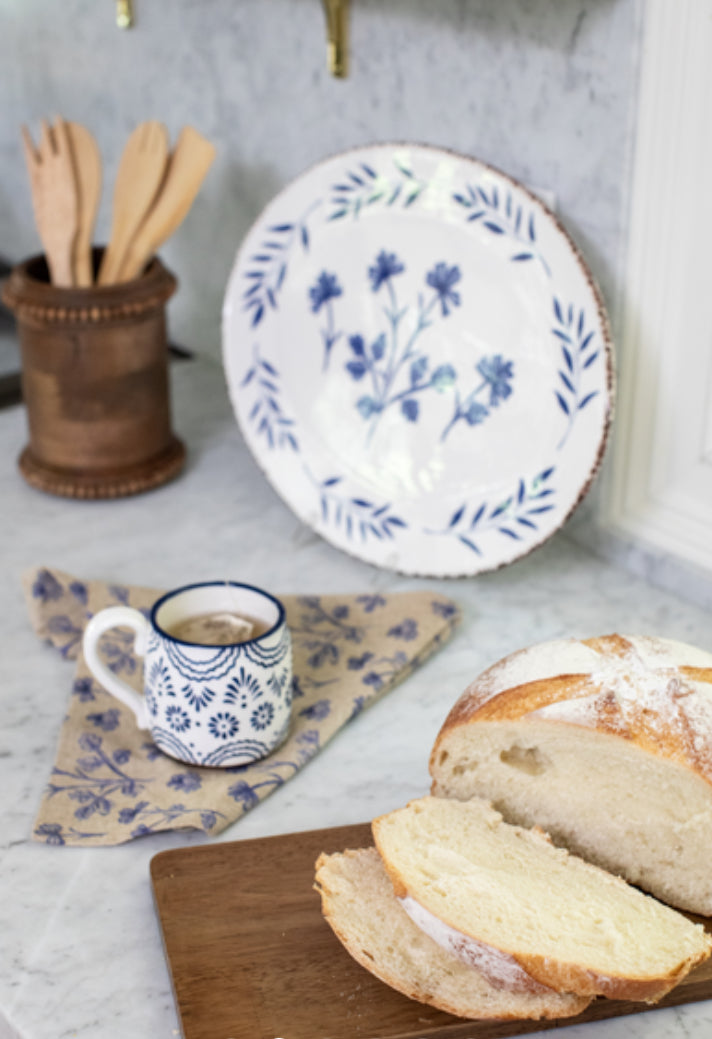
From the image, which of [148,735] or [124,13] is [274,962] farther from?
[124,13]

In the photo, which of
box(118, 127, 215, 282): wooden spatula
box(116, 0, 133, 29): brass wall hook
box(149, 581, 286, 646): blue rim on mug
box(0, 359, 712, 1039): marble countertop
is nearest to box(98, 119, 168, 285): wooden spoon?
box(118, 127, 215, 282): wooden spatula

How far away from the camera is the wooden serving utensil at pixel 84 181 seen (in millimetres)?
1222

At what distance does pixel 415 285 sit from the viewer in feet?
3.77

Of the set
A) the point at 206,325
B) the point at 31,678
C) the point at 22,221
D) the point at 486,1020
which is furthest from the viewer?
the point at 22,221

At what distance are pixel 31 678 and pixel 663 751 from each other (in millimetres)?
536

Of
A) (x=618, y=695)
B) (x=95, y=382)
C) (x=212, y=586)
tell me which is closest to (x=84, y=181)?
(x=95, y=382)

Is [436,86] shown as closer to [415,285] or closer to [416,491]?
[415,285]

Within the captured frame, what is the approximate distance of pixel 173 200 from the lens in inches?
48.8

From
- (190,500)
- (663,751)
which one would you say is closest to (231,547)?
(190,500)

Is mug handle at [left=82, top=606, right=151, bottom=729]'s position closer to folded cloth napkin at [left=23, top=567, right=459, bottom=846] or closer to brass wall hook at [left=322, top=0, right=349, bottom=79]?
folded cloth napkin at [left=23, top=567, right=459, bottom=846]

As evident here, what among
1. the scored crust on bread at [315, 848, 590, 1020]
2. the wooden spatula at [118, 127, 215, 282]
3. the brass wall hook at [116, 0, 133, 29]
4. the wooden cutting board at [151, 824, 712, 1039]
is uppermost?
the brass wall hook at [116, 0, 133, 29]

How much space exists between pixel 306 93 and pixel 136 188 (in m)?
0.24

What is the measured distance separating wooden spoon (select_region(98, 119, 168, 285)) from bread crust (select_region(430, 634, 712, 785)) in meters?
0.69

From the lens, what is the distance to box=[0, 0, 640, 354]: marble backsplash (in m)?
1.04
